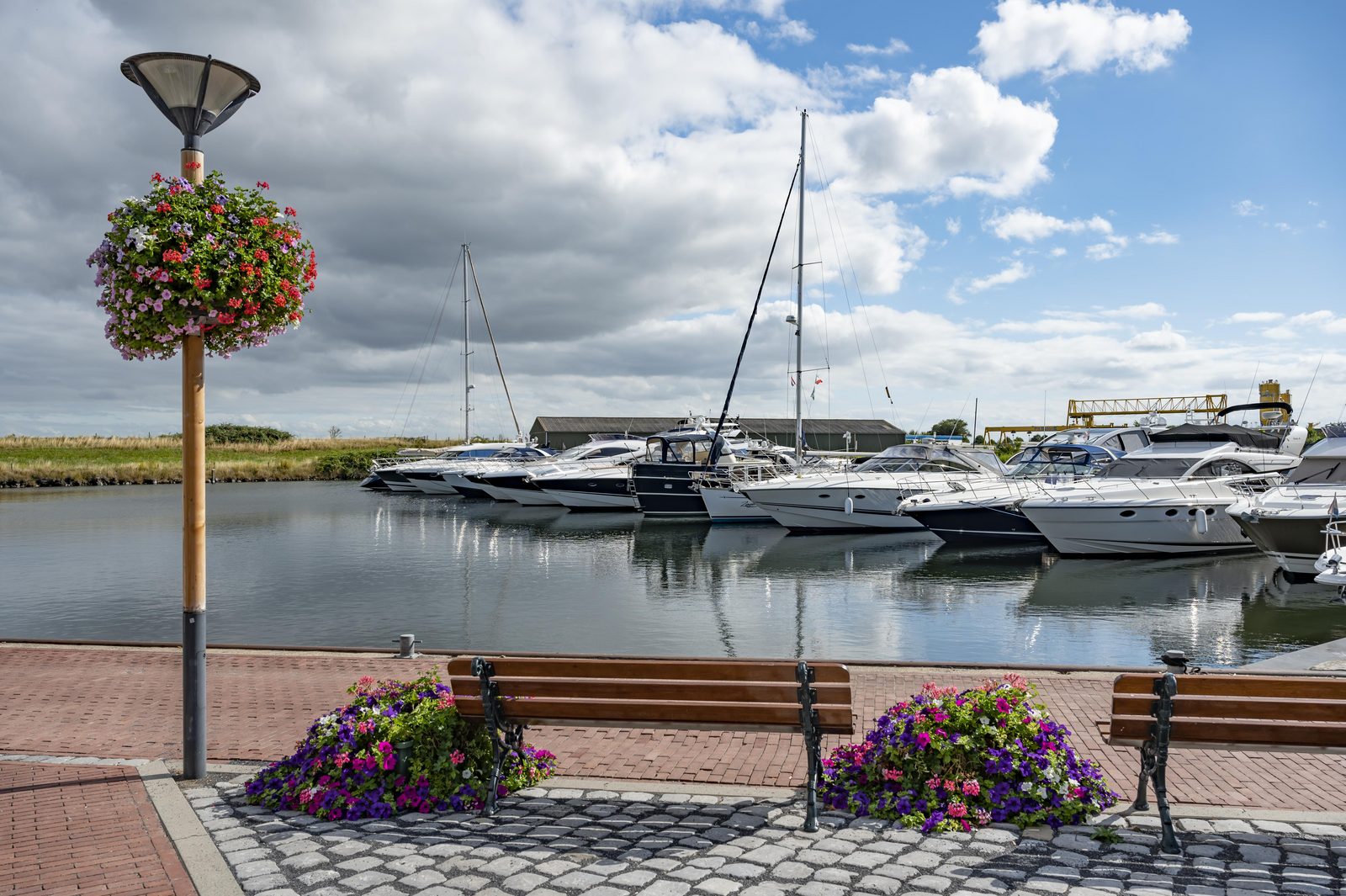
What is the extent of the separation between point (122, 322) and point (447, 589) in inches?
546

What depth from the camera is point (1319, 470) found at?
20.4 meters

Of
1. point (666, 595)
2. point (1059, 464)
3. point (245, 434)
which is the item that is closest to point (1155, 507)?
point (1059, 464)

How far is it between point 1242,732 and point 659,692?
114 inches

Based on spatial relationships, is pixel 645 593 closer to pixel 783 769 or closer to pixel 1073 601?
pixel 1073 601

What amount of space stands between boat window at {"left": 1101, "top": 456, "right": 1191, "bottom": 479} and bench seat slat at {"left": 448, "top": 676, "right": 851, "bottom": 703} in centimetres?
2183

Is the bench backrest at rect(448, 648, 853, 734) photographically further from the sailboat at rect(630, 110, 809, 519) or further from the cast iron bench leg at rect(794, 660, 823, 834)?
the sailboat at rect(630, 110, 809, 519)

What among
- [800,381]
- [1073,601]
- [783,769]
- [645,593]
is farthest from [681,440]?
[783,769]

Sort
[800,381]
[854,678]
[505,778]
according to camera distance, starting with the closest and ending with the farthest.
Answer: [505,778] < [854,678] < [800,381]

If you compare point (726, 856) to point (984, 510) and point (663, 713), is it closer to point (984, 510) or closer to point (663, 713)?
point (663, 713)

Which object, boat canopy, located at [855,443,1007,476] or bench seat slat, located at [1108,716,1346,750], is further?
boat canopy, located at [855,443,1007,476]

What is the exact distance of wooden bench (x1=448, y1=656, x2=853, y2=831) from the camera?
492 centimetres

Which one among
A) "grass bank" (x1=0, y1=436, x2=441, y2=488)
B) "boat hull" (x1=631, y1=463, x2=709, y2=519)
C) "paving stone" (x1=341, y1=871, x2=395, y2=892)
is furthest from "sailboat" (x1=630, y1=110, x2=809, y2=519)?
"grass bank" (x1=0, y1=436, x2=441, y2=488)

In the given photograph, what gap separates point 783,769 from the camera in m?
5.89

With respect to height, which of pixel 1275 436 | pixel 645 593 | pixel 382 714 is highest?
pixel 1275 436
